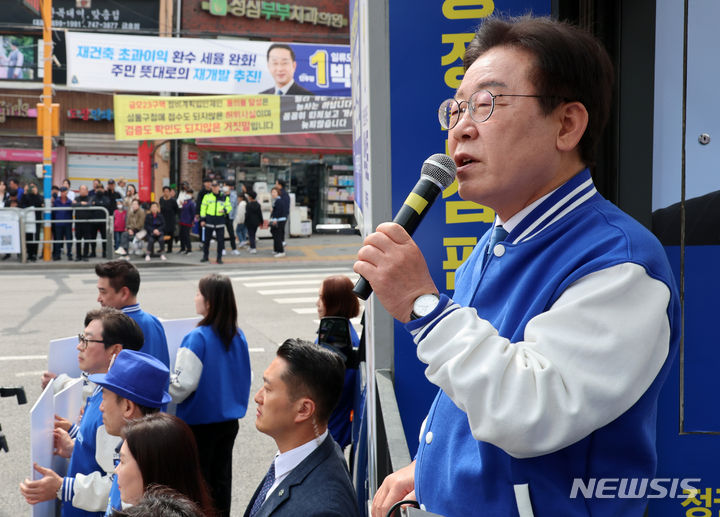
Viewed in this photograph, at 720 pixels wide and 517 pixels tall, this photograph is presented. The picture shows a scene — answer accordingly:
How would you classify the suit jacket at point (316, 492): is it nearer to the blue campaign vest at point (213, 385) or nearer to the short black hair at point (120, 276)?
the blue campaign vest at point (213, 385)

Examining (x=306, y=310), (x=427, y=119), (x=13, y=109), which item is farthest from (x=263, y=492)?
(x=13, y=109)

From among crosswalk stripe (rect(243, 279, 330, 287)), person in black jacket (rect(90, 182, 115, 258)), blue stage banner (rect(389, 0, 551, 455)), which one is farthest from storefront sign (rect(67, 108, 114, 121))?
blue stage banner (rect(389, 0, 551, 455))

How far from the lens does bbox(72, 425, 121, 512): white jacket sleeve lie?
10.3ft

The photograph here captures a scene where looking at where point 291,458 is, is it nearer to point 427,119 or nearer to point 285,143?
point 427,119

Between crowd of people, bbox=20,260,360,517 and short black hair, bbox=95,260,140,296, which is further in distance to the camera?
short black hair, bbox=95,260,140,296

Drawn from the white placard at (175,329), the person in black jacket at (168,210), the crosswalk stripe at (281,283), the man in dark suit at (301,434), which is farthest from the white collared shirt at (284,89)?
the man in dark suit at (301,434)

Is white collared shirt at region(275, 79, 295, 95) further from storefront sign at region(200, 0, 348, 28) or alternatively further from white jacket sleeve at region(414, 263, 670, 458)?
white jacket sleeve at region(414, 263, 670, 458)

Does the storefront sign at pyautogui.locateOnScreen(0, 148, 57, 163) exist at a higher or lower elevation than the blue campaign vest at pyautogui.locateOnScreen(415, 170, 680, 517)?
higher

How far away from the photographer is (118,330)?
12.8 feet

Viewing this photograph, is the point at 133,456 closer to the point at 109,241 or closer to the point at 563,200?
the point at 563,200

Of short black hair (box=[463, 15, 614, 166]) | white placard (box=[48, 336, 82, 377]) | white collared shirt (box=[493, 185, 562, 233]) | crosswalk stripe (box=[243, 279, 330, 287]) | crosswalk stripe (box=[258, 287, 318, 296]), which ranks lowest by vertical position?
crosswalk stripe (box=[258, 287, 318, 296])

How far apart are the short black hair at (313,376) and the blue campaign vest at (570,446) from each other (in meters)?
1.32

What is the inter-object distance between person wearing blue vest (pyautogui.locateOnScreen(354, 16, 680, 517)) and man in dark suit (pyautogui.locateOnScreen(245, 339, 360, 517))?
1.03 m

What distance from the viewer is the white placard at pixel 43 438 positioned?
306cm
